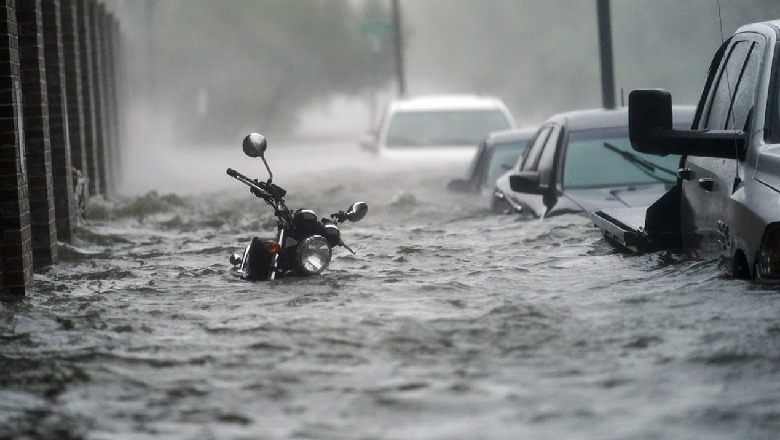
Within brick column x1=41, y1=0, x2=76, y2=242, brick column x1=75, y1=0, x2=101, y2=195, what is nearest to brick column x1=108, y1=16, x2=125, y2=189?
brick column x1=75, y1=0, x2=101, y2=195

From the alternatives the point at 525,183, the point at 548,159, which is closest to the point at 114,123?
the point at 548,159

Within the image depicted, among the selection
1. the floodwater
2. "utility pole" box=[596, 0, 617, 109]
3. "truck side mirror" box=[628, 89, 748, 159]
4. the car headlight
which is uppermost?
"utility pole" box=[596, 0, 617, 109]

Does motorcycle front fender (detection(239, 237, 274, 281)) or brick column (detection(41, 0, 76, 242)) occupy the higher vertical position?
brick column (detection(41, 0, 76, 242))

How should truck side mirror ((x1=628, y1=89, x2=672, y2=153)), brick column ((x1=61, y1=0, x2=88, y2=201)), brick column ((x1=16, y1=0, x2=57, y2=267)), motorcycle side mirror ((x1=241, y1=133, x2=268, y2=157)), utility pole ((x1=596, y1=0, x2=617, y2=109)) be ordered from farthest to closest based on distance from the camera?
utility pole ((x1=596, y1=0, x2=617, y2=109)) → brick column ((x1=61, y1=0, x2=88, y2=201)) → brick column ((x1=16, y1=0, x2=57, y2=267)) → motorcycle side mirror ((x1=241, y1=133, x2=268, y2=157)) → truck side mirror ((x1=628, y1=89, x2=672, y2=153))

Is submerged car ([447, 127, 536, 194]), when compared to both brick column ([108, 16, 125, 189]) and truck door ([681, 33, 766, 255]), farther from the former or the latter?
brick column ([108, 16, 125, 189])

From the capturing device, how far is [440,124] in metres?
20.4

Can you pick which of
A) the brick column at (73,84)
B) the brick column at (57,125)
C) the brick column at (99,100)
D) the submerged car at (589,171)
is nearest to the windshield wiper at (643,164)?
the submerged car at (589,171)

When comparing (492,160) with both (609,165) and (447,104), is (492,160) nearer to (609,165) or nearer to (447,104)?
(609,165)

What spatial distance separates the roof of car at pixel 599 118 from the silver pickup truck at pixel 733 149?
11.7 feet

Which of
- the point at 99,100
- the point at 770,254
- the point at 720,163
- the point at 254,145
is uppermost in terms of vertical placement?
the point at 99,100

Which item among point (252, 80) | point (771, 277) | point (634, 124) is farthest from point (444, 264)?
point (252, 80)

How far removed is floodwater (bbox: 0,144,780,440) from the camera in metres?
5.34

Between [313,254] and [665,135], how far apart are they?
10.3ft

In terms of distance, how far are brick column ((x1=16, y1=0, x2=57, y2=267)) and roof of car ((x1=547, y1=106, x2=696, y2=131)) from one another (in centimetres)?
401
